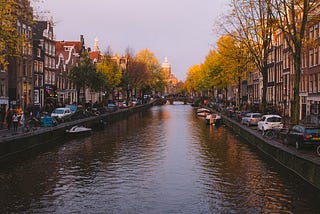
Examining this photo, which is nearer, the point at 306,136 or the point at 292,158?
the point at 292,158

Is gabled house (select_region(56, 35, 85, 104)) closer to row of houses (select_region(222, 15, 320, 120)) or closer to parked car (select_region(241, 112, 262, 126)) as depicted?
row of houses (select_region(222, 15, 320, 120))

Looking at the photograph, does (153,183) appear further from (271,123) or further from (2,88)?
(2,88)

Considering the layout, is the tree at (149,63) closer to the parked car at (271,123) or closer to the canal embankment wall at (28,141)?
the canal embankment wall at (28,141)

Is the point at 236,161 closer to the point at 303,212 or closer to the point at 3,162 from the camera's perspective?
the point at 303,212

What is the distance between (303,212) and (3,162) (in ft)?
65.6

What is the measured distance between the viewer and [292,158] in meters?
23.4

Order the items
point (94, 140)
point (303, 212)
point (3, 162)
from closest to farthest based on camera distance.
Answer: point (303, 212) → point (3, 162) → point (94, 140)

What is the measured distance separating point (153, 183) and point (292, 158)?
839cm

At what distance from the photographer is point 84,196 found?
18828mm

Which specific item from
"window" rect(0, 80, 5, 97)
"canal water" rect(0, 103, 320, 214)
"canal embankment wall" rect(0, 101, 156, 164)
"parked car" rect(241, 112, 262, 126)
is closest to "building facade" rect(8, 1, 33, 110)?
"window" rect(0, 80, 5, 97)

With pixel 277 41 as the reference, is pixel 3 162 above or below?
below

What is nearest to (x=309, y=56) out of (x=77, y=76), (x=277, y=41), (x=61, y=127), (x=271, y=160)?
(x=277, y=41)

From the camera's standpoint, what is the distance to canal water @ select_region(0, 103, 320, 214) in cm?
1714

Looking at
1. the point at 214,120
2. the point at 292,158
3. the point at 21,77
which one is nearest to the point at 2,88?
the point at 21,77
